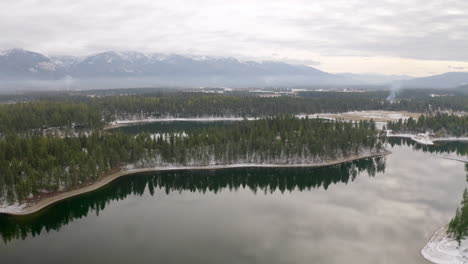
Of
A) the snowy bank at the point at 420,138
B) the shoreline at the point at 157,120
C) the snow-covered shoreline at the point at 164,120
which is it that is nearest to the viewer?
the snowy bank at the point at 420,138

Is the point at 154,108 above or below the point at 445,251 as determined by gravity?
above

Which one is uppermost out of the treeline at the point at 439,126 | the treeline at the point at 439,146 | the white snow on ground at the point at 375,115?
the white snow on ground at the point at 375,115

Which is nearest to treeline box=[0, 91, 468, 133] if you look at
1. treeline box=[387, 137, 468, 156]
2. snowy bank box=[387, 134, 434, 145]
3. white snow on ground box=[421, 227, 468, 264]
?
snowy bank box=[387, 134, 434, 145]

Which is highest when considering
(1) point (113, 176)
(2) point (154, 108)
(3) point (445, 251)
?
(2) point (154, 108)

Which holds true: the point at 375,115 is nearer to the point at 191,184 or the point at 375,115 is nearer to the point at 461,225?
the point at 191,184

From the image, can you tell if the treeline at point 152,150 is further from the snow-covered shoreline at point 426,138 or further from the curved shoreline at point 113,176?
the snow-covered shoreline at point 426,138

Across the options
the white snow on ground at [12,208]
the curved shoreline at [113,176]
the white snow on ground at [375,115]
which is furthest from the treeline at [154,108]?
the white snow on ground at [12,208]

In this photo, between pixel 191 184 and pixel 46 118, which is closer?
pixel 191 184

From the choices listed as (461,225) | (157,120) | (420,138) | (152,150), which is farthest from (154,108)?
(461,225)
